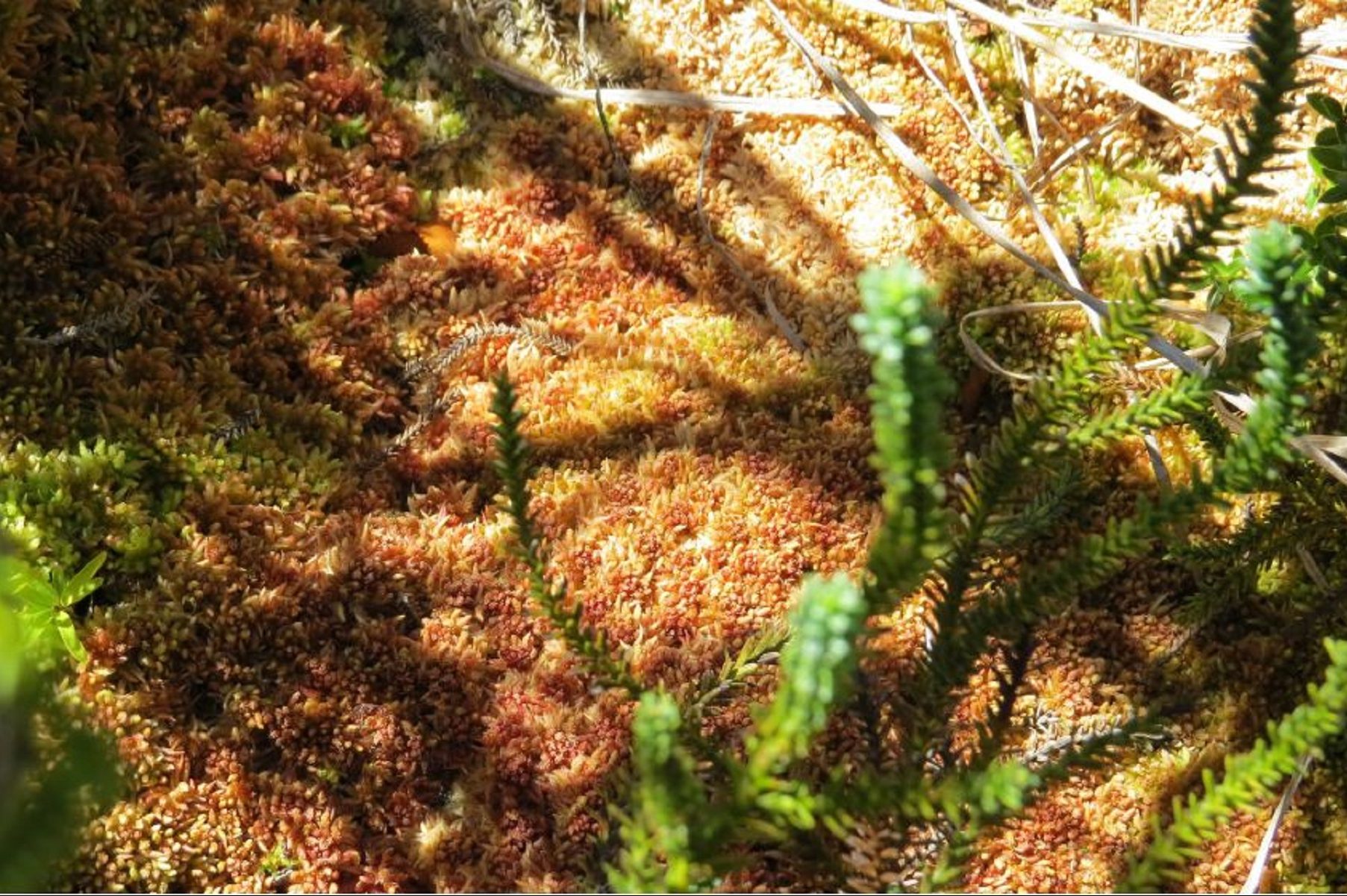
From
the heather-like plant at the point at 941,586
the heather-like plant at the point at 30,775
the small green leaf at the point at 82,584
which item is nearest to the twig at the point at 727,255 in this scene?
the heather-like plant at the point at 941,586

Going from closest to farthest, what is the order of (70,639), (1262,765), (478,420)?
(1262,765), (70,639), (478,420)

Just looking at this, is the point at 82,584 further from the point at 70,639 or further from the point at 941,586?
the point at 941,586

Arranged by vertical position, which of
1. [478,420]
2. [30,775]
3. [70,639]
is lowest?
[70,639]

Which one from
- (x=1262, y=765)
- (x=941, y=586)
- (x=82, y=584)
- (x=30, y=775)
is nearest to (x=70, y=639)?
(x=82, y=584)

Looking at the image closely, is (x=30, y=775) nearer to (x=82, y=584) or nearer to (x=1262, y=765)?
(x=82, y=584)

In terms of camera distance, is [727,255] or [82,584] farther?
[727,255]

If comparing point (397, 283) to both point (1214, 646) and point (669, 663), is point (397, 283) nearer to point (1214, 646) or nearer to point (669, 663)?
Result: point (669, 663)

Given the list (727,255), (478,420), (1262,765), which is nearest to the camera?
(1262,765)

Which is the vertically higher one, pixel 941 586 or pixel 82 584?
pixel 941 586

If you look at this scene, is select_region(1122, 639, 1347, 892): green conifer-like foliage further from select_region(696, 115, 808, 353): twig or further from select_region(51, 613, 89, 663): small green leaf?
select_region(51, 613, 89, 663): small green leaf

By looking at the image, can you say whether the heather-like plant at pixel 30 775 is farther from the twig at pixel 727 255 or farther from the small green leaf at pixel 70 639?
the twig at pixel 727 255
